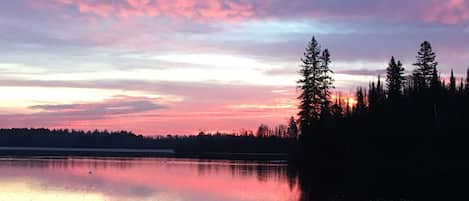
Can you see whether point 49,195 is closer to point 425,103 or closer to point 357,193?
point 357,193

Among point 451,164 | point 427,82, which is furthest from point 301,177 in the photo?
point 427,82

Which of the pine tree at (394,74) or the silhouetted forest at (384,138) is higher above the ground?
the pine tree at (394,74)

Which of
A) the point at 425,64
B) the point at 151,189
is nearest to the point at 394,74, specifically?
the point at 425,64

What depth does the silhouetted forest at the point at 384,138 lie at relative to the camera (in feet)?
203

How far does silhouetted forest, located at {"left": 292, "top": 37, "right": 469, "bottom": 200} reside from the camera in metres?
61.8

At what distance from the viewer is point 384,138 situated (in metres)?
75.8

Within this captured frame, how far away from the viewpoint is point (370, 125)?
7762 cm

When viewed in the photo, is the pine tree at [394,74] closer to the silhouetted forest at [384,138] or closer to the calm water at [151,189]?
the silhouetted forest at [384,138]

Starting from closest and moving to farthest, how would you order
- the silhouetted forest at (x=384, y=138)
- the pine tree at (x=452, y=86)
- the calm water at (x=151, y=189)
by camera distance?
the calm water at (x=151, y=189) → the silhouetted forest at (x=384, y=138) → the pine tree at (x=452, y=86)

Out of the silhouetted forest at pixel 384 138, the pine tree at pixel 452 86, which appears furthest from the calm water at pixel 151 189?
the pine tree at pixel 452 86

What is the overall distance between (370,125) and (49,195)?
4136 centimetres

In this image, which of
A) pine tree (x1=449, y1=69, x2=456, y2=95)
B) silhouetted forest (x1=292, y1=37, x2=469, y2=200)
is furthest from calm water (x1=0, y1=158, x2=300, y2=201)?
pine tree (x1=449, y1=69, x2=456, y2=95)

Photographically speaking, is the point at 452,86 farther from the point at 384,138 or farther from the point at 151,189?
the point at 151,189

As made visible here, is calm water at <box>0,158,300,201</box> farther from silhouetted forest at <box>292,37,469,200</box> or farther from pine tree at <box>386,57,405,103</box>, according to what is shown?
pine tree at <box>386,57,405,103</box>
